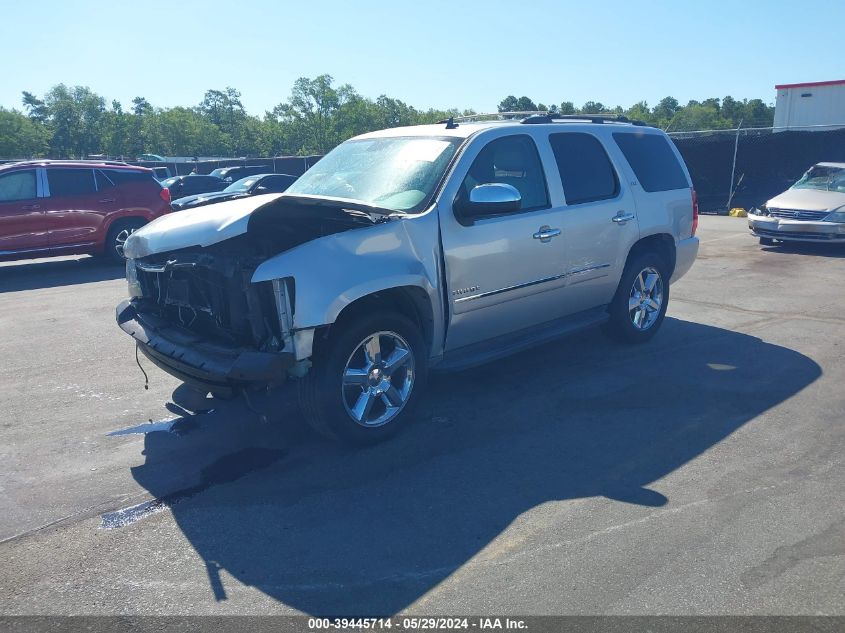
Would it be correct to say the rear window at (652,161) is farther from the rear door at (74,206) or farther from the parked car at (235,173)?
the parked car at (235,173)

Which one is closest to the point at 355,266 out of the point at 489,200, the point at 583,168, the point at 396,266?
the point at 396,266

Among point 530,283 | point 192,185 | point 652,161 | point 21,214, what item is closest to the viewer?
point 530,283

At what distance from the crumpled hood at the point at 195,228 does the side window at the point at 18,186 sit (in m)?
8.02

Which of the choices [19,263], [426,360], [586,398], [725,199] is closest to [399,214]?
[426,360]

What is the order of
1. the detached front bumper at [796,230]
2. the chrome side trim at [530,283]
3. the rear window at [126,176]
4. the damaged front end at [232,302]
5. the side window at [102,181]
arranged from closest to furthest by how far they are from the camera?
1. the damaged front end at [232,302]
2. the chrome side trim at [530,283]
3. the detached front bumper at [796,230]
4. the side window at [102,181]
5. the rear window at [126,176]

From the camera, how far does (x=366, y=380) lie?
459cm

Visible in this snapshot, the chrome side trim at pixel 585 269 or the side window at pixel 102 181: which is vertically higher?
the side window at pixel 102 181

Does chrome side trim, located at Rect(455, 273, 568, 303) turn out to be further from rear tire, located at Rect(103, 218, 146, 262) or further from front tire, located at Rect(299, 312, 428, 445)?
rear tire, located at Rect(103, 218, 146, 262)

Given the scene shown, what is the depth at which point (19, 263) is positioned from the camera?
13.6 m

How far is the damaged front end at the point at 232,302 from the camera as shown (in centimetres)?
414

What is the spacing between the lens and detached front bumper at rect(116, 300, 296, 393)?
13.2 feet

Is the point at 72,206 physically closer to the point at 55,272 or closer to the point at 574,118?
the point at 55,272

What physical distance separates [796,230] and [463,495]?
10.9m

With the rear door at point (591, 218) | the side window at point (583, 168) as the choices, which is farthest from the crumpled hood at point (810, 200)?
the side window at point (583, 168)
